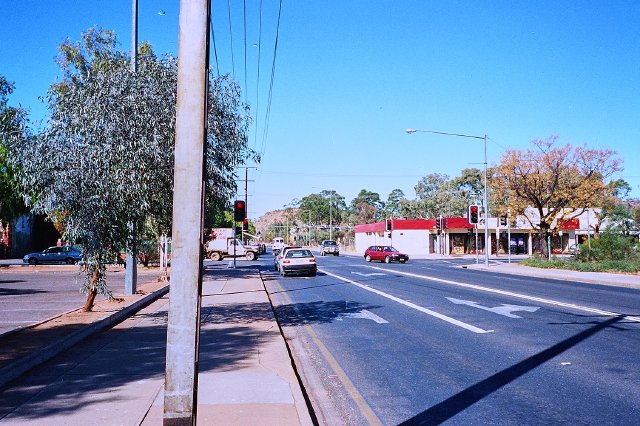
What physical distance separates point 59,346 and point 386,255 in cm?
3950

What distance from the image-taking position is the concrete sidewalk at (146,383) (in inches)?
227

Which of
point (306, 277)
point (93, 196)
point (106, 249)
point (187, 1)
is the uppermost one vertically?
point (187, 1)

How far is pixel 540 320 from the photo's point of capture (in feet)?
41.8

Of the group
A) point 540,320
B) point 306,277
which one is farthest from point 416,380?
point 306,277

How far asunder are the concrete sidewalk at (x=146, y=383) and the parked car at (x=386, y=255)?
35572mm

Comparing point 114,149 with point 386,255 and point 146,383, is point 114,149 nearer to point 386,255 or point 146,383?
point 146,383

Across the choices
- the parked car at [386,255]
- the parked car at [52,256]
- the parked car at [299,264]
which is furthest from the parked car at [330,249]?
the parked car at [299,264]

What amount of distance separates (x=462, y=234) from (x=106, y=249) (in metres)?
64.4

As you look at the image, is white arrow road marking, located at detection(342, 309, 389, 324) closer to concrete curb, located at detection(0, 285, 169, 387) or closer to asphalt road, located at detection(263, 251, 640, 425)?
asphalt road, located at detection(263, 251, 640, 425)

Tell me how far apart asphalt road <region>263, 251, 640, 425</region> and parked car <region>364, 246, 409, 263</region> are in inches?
1160

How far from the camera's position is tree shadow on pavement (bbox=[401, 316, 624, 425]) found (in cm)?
596

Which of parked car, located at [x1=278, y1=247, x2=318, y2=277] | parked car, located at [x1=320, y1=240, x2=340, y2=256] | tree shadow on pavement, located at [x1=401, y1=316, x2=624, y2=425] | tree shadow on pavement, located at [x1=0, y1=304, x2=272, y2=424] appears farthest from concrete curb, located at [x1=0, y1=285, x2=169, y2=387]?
parked car, located at [x1=320, y1=240, x2=340, y2=256]

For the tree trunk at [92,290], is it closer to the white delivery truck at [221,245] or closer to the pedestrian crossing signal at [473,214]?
the pedestrian crossing signal at [473,214]

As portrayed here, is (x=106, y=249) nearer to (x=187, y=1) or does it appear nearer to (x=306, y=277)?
(x=187, y=1)
